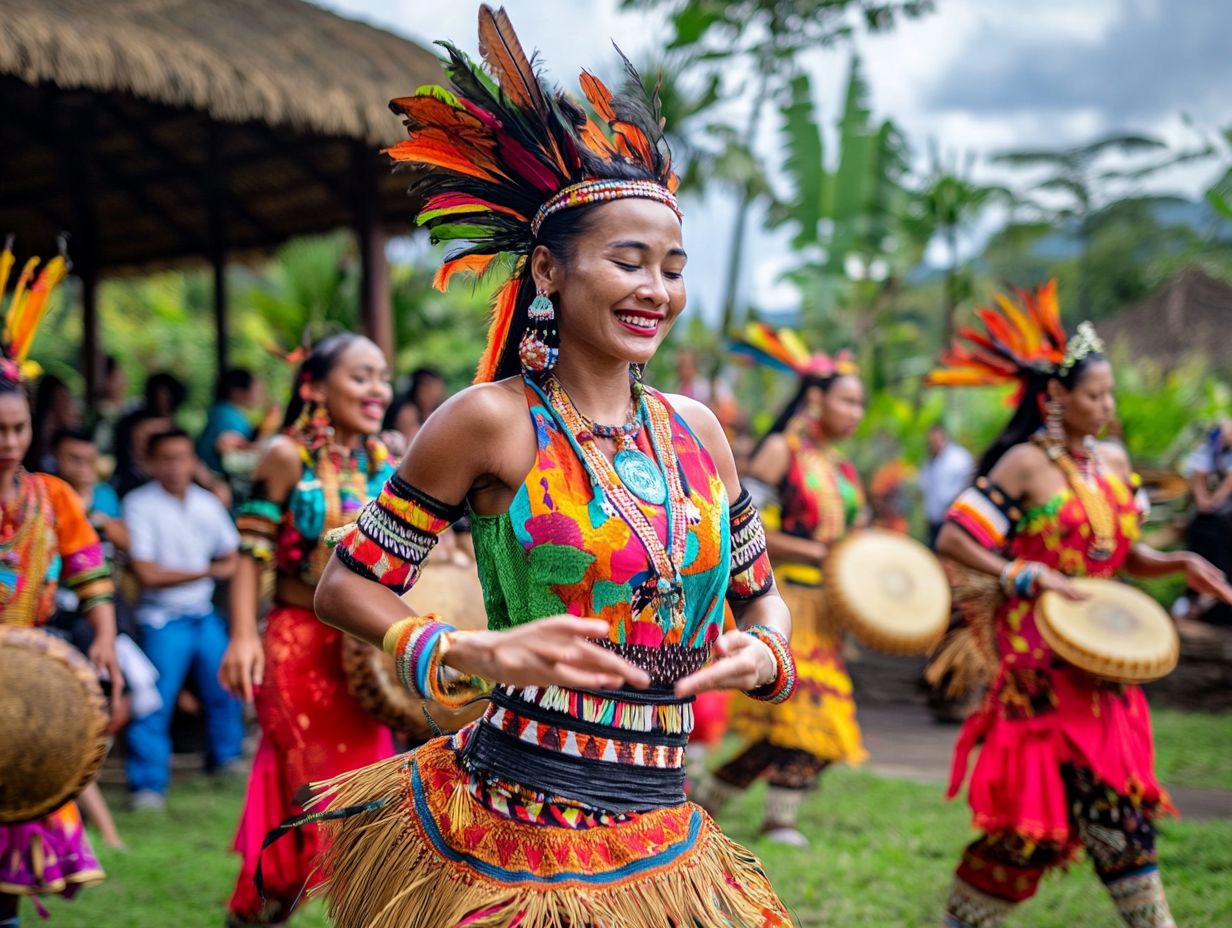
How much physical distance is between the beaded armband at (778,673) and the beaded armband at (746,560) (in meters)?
0.19

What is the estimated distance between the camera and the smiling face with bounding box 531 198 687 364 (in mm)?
2363

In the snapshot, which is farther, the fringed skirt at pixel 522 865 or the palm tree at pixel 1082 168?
the palm tree at pixel 1082 168

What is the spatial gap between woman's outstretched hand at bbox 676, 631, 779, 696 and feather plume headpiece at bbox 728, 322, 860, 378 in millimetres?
4595

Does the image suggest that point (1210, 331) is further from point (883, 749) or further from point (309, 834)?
point (309, 834)

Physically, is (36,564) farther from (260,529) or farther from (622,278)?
(622,278)

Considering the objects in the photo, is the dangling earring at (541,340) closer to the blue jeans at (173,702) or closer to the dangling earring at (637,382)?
the dangling earring at (637,382)

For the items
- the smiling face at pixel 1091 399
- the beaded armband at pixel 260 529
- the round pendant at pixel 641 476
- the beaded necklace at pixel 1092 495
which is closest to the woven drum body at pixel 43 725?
the beaded armband at pixel 260 529

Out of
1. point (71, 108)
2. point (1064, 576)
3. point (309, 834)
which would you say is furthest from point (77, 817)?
point (71, 108)

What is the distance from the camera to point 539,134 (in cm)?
244

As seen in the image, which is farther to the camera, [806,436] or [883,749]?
[883,749]

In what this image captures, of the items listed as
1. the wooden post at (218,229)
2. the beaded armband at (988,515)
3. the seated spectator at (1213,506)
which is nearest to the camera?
the beaded armband at (988,515)

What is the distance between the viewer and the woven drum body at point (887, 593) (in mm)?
6031

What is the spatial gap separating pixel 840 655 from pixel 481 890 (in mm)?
4585

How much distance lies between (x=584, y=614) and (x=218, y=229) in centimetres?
1043
